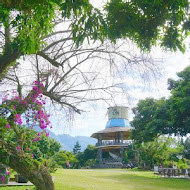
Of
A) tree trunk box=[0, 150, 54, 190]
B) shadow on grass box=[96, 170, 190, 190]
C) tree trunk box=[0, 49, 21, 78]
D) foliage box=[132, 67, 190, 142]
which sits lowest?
shadow on grass box=[96, 170, 190, 190]

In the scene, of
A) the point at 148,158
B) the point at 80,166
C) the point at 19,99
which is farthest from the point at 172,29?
the point at 80,166

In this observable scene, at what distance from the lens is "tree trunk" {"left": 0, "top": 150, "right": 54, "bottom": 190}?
5.42 metres

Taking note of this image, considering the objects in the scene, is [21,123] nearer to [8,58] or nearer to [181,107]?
[8,58]

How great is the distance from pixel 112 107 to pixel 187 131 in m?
11.7

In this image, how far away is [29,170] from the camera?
5477 millimetres

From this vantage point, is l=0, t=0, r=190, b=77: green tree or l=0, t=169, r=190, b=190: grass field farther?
l=0, t=169, r=190, b=190: grass field

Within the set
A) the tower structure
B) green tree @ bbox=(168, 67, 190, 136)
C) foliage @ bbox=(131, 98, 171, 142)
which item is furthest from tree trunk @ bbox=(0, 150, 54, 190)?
the tower structure

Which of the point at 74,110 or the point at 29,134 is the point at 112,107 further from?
the point at 29,134

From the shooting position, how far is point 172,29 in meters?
3.66

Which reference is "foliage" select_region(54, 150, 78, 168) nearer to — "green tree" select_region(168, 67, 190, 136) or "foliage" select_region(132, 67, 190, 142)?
"foliage" select_region(132, 67, 190, 142)

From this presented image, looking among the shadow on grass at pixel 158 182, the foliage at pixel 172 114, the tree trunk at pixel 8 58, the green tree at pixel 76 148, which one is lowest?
the shadow on grass at pixel 158 182

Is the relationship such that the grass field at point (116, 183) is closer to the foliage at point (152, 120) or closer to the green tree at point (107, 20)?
the foliage at point (152, 120)

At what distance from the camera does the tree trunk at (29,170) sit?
542 cm

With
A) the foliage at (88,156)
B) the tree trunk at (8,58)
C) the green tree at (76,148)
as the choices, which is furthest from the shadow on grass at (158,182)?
the green tree at (76,148)
